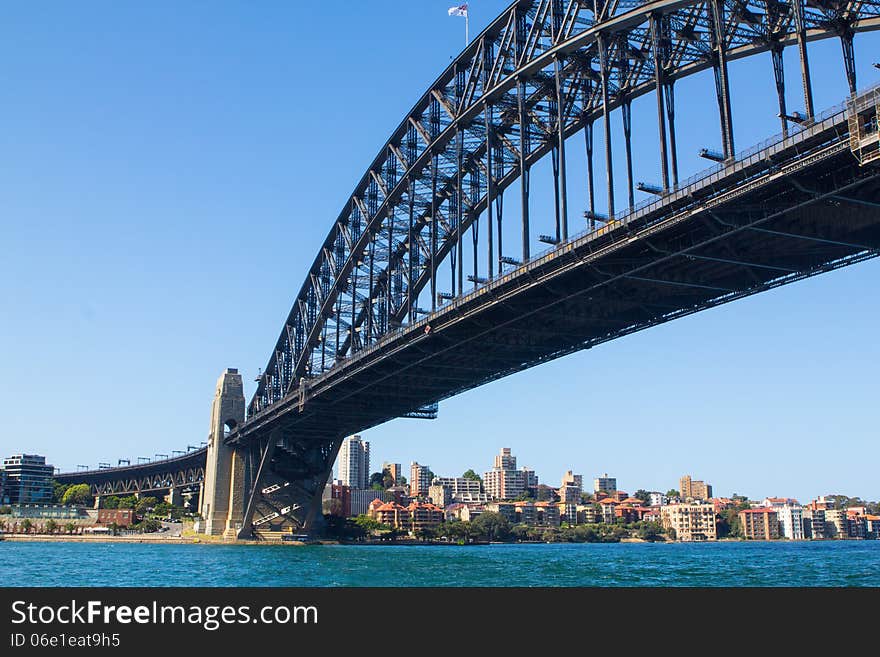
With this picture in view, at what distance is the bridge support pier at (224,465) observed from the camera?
343 feet

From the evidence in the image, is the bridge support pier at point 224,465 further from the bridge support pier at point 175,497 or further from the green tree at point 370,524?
the bridge support pier at point 175,497

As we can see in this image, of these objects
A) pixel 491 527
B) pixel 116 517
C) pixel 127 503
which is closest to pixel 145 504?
pixel 127 503

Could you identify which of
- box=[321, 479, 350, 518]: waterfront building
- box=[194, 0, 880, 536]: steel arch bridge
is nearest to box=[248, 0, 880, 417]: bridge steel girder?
box=[194, 0, 880, 536]: steel arch bridge

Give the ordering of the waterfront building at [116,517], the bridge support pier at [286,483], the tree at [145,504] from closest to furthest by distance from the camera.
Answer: the bridge support pier at [286,483]
the waterfront building at [116,517]
the tree at [145,504]

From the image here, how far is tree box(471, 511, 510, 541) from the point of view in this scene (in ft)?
557

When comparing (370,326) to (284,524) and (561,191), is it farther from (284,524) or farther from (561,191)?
(284,524)

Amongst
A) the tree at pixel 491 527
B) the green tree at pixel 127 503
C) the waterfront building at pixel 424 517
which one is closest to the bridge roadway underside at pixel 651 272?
the tree at pixel 491 527

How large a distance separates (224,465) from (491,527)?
77322 millimetres

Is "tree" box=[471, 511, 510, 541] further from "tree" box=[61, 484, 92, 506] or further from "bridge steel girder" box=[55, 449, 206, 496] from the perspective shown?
"tree" box=[61, 484, 92, 506]

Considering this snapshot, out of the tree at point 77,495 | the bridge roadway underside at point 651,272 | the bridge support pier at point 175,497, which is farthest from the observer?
the tree at point 77,495

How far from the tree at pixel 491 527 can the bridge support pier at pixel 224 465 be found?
6980 centimetres

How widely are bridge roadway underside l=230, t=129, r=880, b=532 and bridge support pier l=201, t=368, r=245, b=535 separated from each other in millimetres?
38837

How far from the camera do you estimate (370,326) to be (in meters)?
73.3
